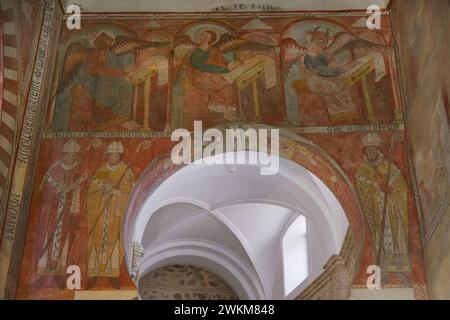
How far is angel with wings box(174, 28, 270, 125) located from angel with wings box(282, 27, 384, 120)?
0.53 m

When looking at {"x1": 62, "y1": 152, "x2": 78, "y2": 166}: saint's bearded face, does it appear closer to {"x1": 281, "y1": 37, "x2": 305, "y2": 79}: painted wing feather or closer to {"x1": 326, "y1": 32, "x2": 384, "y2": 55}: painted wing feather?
{"x1": 281, "y1": 37, "x2": 305, "y2": 79}: painted wing feather

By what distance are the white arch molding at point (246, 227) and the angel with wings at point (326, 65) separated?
1162 mm

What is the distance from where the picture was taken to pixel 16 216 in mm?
8680

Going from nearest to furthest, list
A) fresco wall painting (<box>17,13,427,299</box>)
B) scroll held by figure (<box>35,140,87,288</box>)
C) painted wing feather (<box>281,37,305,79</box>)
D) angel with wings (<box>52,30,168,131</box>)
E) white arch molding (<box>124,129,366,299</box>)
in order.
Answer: scroll held by figure (<box>35,140,87,288</box>), fresco wall painting (<box>17,13,427,299</box>), angel with wings (<box>52,30,168,131</box>), painted wing feather (<box>281,37,305,79</box>), white arch molding (<box>124,129,366,299</box>)

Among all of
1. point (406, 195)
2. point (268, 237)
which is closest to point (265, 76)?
point (406, 195)

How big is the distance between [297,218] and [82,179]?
Answer: 268 inches

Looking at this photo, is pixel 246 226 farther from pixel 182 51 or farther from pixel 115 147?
pixel 115 147

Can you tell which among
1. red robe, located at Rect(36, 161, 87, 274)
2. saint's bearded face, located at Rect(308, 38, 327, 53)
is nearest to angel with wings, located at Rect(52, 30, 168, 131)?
red robe, located at Rect(36, 161, 87, 274)

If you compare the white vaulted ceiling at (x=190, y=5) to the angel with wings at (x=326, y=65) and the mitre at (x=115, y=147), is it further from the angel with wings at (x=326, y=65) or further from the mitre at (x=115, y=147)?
the mitre at (x=115, y=147)

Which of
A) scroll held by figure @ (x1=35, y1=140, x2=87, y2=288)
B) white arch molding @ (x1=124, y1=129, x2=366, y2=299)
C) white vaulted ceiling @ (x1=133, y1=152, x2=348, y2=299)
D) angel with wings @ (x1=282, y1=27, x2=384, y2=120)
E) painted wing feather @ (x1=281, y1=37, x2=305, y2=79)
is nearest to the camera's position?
scroll held by figure @ (x1=35, y1=140, x2=87, y2=288)

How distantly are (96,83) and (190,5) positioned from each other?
6.40 feet

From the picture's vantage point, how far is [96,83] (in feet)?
33.3

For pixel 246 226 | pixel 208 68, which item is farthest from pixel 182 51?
pixel 246 226

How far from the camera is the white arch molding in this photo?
37.4ft
